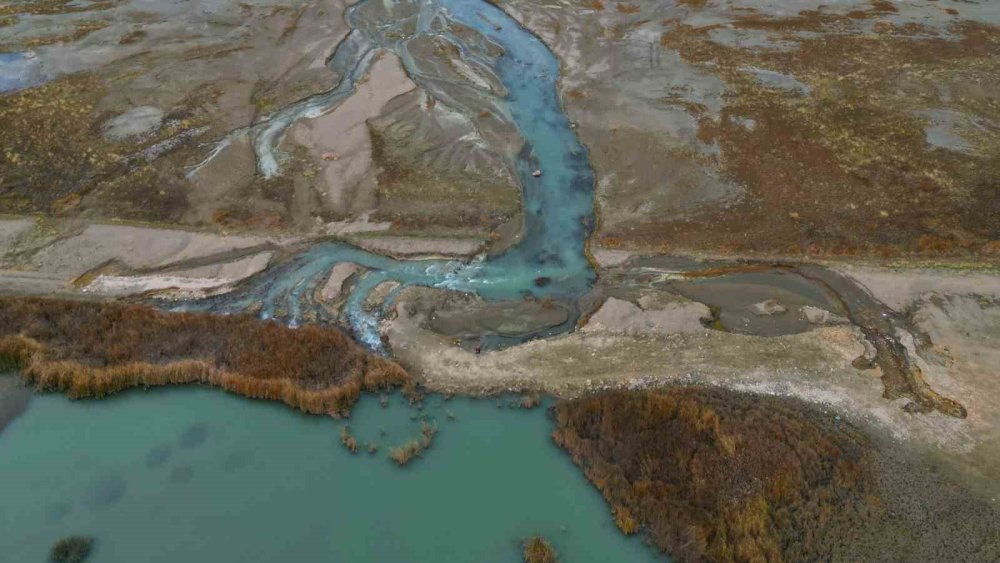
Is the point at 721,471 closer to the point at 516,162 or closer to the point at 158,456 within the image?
the point at 158,456

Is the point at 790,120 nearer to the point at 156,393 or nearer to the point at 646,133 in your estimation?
the point at 646,133

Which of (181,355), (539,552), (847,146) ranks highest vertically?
(181,355)

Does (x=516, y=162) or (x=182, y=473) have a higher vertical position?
(x=516, y=162)

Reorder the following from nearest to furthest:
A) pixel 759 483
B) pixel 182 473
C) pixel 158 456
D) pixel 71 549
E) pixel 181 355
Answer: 1. pixel 71 549
2. pixel 759 483
3. pixel 182 473
4. pixel 158 456
5. pixel 181 355

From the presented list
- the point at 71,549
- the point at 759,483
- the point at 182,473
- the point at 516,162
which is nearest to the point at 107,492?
the point at 71,549

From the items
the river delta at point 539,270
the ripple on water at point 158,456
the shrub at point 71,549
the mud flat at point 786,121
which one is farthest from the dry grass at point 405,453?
the mud flat at point 786,121

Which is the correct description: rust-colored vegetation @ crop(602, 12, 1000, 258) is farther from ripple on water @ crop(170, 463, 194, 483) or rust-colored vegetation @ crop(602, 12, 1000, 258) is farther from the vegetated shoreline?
ripple on water @ crop(170, 463, 194, 483)

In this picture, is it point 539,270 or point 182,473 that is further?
point 539,270

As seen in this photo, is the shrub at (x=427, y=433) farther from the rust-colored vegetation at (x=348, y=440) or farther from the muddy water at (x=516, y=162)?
the muddy water at (x=516, y=162)

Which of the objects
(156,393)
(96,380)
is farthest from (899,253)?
(96,380)
